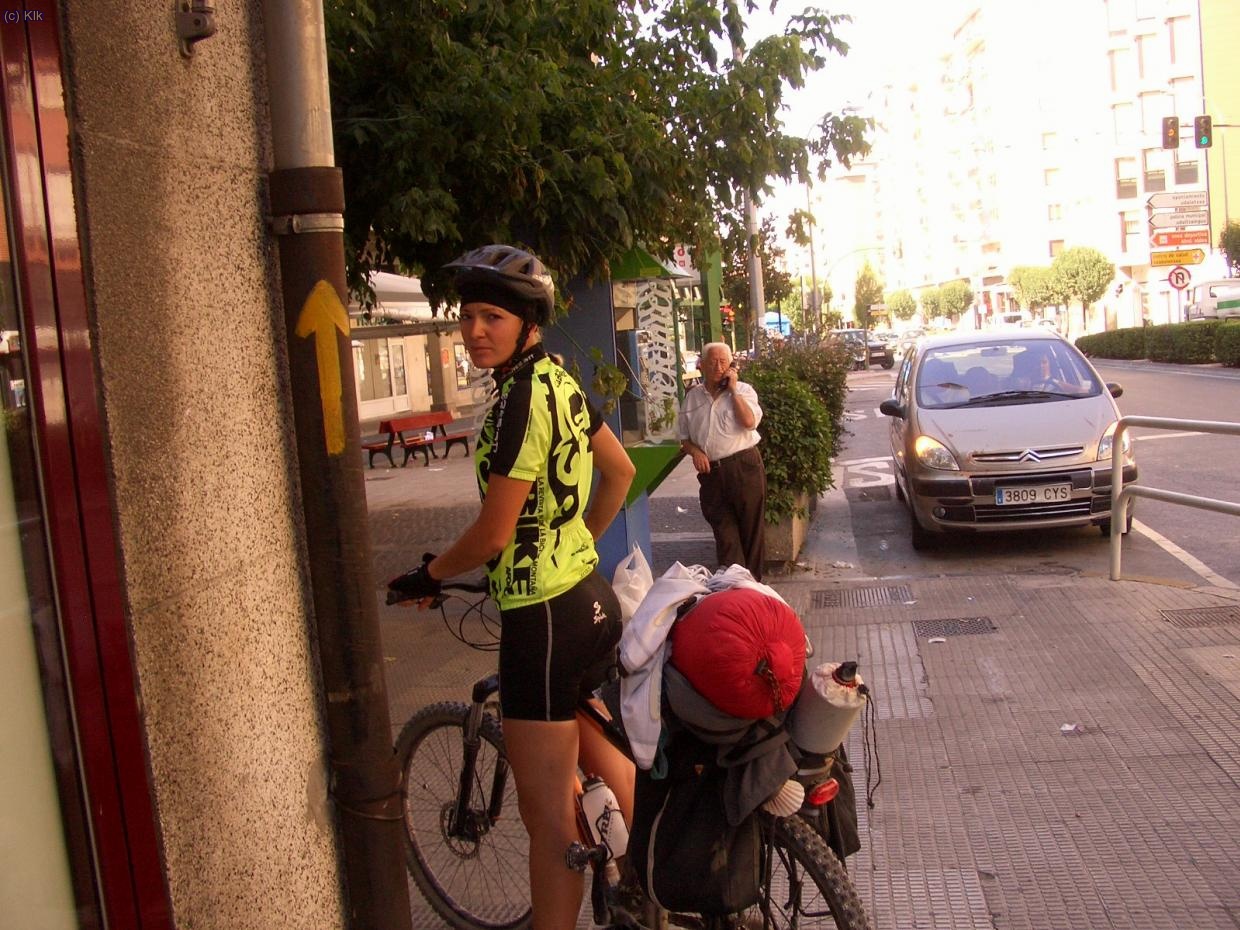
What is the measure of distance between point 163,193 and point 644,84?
4818mm

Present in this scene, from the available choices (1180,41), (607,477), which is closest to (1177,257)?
(1180,41)

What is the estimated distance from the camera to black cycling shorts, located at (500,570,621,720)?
9.97 feet

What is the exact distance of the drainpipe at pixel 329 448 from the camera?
2.95 m

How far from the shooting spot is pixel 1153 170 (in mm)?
78750

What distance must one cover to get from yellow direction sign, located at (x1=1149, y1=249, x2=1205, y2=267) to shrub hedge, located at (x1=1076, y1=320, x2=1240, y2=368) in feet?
6.95

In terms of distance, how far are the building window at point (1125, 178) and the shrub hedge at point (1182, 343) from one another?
119 feet

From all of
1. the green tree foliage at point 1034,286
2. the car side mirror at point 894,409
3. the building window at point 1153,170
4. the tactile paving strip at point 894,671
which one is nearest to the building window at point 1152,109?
the building window at point 1153,170

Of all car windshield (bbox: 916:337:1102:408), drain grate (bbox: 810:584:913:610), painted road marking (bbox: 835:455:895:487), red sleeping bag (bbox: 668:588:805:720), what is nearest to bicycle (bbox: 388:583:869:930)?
red sleeping bag (bbox: 668:588:805:720)

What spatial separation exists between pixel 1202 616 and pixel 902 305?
129992 mm

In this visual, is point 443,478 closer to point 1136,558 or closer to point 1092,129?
point 1136,558

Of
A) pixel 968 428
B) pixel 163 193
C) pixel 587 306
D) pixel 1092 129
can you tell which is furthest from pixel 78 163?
pixel 1092 129

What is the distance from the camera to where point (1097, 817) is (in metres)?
4.56

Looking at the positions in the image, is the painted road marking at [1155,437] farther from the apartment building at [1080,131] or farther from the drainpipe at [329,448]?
the apartment building at [1080,131]

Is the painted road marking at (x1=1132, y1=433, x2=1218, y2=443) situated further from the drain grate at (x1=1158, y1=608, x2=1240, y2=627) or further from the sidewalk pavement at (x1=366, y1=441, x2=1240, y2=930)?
the drain grate at (x1=1158, y1=608, x2=1240, y2=627)
